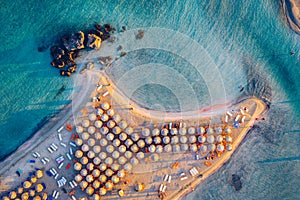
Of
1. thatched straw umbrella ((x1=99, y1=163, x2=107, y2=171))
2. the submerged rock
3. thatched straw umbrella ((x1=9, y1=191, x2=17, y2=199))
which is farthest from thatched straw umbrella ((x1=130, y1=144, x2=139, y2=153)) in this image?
thatched straw umbrella ((x1=9, y1=191, x2=17, y2=199))

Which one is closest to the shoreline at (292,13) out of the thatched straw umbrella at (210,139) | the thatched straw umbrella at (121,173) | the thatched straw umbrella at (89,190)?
the thatched straw umbrella at (210,139)

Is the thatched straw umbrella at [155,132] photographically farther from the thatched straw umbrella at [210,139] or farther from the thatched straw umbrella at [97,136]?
the thatched straw umbrella at [97,136]

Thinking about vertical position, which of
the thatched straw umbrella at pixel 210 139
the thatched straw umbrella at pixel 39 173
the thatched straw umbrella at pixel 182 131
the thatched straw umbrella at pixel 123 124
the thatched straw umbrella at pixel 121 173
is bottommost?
the thatched straw umbrella at pixel 39 173

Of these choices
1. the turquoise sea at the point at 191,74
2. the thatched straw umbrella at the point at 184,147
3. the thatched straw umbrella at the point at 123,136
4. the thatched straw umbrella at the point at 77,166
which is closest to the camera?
the thatched straw umbrella at the point at 77,166

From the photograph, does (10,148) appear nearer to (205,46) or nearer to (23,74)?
(23,74)

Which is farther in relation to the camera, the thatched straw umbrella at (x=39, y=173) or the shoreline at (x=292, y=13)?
the shoreline at (x=292, y=13)

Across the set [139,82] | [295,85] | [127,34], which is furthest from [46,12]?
[295,85]

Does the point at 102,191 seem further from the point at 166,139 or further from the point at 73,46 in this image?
the point at 73,46

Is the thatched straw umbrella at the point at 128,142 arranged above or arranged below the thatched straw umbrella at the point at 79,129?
above
